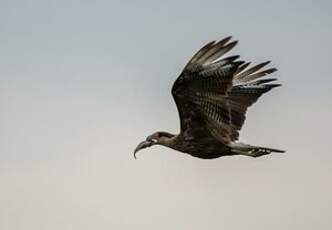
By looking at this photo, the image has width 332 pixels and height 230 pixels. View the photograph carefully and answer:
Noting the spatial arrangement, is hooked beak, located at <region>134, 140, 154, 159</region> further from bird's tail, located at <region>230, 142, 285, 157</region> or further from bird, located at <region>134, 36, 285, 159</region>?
bird's tail, located at <region>230, 142, 285, 157</region>

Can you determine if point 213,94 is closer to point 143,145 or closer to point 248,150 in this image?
point 248,150

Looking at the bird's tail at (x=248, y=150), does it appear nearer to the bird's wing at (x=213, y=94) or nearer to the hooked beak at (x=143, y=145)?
the bird's wing at (x=213, y=94)

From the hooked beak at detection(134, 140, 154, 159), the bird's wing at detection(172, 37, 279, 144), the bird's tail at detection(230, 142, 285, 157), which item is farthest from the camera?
the hooked beak at detection(134, 140, 154, 159)

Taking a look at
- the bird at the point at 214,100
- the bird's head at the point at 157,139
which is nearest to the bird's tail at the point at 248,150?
the bird at the point at 214,100

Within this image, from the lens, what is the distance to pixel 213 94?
→ 256 centimetres

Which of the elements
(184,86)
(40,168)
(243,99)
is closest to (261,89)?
(243,99)

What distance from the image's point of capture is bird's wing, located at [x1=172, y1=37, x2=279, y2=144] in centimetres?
244

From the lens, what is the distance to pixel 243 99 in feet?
9.32

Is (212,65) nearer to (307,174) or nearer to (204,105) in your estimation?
(204,105)

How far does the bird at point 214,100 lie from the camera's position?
245 centimetres

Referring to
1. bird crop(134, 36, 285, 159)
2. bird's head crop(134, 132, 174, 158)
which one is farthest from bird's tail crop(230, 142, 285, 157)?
bird's head crop(134, 132, 174, 158)

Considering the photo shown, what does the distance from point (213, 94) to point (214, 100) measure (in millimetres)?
26

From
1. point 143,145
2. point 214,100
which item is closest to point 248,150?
point 214,100

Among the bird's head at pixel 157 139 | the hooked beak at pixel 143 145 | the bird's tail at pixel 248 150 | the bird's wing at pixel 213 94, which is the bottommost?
the bird's tail at pixel 248 150
